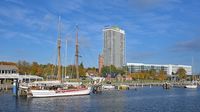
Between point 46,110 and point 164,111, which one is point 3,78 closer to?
point 46,110

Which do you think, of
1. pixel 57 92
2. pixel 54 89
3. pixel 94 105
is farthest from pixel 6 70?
pixel 94 105

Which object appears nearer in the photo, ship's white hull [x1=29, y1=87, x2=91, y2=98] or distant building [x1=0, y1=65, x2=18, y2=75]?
ship's white hull [x1=29, y1=87, x2=91, y2=98]

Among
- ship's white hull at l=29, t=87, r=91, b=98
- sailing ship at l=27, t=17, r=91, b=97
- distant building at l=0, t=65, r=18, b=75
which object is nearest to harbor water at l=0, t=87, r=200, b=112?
ship's white hull at l=29, t=87, r=91, b=98

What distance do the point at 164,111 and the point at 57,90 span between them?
48.6 m

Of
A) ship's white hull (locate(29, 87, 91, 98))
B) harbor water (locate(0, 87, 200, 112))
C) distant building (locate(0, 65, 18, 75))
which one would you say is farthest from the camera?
distant building (locate(0, 65, 18, 75))

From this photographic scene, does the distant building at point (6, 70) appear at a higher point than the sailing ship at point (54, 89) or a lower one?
higher

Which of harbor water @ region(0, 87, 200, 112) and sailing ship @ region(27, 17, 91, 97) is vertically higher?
sailing ship @ region(27, 17, 91, 97)

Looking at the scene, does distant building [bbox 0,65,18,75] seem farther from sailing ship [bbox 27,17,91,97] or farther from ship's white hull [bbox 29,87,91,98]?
ship's white hull [bbox 29,87,91,98]

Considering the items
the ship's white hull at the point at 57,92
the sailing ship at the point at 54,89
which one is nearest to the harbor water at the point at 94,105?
the ship's white hull at the point at 57,92

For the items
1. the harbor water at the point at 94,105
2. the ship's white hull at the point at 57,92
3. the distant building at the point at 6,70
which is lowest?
the harbor water at the point at 94,105

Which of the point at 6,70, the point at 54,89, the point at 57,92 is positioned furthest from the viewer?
the point at 6,70

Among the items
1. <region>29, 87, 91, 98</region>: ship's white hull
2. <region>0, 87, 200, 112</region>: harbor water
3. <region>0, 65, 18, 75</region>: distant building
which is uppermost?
<region>0, 65, 18, 75</region>: distant building

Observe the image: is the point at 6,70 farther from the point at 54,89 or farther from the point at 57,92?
the point at 57,92

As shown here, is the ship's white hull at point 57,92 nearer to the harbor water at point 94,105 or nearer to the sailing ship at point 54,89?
the sailing ship at point 54,89
